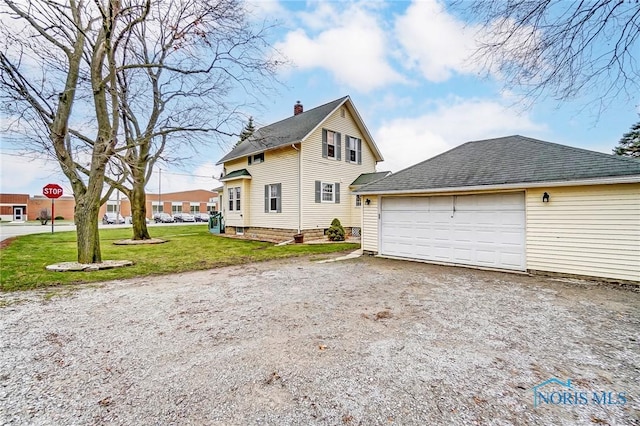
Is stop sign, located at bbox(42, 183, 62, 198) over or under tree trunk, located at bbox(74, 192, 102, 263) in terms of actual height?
over

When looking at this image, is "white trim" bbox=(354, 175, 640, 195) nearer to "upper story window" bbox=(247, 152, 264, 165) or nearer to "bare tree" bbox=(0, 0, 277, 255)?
"bare tree" bbox=(0, 0, 277, 255)

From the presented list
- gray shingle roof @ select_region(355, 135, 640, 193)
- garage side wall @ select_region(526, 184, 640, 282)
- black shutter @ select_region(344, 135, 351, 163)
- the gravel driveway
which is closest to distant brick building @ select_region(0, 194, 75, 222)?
black shutter @ select_region(344, 135, 351, 163)

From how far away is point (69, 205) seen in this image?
150 ft

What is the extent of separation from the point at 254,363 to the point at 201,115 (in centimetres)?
864

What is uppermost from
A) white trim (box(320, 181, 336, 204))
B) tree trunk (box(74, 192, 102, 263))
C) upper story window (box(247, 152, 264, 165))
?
upper story window (box(247, 152, 264, 165))

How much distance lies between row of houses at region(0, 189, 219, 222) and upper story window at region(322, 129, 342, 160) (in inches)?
997

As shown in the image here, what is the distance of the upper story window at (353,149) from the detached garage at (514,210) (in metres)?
6.26

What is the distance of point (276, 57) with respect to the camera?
9.14 metres

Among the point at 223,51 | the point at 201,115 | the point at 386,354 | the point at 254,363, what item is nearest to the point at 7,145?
the point at 201,115

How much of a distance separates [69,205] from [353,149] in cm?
4989

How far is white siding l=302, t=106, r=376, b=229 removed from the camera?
1413 cm

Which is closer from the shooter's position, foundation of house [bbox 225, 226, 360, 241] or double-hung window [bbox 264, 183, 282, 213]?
foundation of house [bbox 225, 226, 360, 241]

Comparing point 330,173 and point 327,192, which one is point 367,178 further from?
point 327,192

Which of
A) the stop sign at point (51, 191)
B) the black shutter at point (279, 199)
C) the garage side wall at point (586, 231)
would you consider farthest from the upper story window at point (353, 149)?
the stop sign at point (51, 191)
